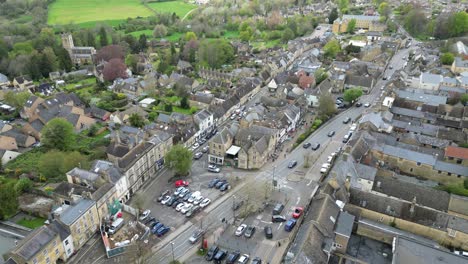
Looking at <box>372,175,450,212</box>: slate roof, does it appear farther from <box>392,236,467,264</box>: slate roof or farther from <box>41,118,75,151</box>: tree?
<box>41,118,75,151</box>: tree

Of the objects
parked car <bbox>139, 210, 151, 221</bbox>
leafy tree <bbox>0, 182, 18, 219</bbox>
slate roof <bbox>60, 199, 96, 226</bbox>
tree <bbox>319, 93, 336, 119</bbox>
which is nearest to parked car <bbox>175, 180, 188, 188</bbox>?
parked car <bbox>139, 210, 151, 221</bbox>

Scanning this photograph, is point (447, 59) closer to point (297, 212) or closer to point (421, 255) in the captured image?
point (297, 212)

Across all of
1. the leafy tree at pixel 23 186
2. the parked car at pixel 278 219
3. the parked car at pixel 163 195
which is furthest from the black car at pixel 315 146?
the leafy tree at pixel 23 186

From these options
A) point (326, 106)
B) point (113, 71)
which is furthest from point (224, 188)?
point (113, 71)

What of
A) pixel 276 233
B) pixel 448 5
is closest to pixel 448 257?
pixel 276 233

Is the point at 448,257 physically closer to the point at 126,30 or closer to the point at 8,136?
the point at 8,136

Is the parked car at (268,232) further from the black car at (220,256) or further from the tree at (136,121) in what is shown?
the tree at (136,121)
